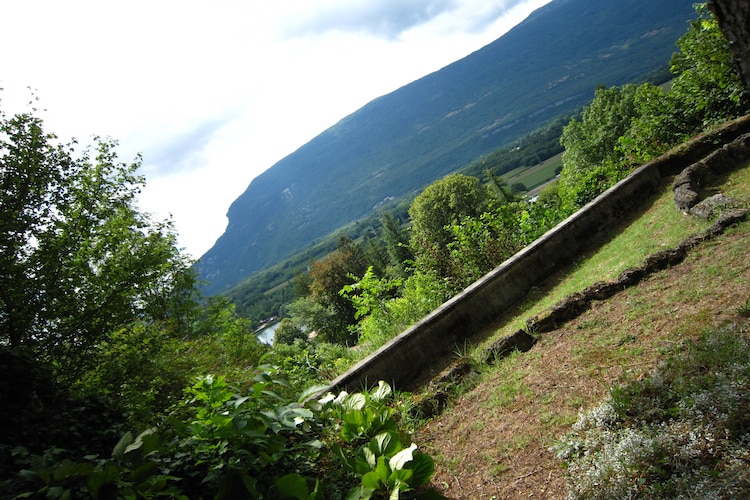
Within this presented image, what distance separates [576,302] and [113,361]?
8690 millimetres

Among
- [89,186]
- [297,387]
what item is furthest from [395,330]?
[89,186]

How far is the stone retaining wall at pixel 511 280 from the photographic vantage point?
507cm

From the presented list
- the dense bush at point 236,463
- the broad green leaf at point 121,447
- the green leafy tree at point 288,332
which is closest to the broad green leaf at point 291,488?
the dense bush at point 236,463

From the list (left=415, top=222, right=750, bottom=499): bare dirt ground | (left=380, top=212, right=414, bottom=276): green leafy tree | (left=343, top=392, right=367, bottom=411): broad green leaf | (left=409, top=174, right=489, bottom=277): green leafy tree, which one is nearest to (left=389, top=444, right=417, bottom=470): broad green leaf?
(left=415, top=222, right=750, bottom=499): bare dirt ground

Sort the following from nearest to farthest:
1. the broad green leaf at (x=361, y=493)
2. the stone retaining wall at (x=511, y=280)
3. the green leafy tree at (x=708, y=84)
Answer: the broad green leaf at (x=361, y=493) < the stone retaining wall at (x=511, y=280) < the green leafy tree at (x=708, y=84)

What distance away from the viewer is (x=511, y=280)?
5.98 m

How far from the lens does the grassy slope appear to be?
110 inches

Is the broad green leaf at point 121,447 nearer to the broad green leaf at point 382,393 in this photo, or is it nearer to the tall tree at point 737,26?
the broad green leaf at point 382,393

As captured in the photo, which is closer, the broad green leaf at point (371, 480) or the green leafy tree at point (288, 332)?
the broad green leaf at point (371, 480)

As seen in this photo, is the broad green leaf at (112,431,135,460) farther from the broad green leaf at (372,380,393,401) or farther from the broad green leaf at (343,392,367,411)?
the broad green leaf at (372,380,393,401)

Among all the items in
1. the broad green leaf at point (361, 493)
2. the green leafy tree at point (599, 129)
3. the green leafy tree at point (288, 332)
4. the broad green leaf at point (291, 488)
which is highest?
the broad green leaf at point (291, 488)

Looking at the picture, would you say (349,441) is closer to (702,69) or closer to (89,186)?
(89,186)

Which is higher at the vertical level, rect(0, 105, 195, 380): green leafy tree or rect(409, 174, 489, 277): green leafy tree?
rect(0, 105, 195, 380): green leafy tree

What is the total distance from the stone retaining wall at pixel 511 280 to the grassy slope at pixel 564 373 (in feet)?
3.78
